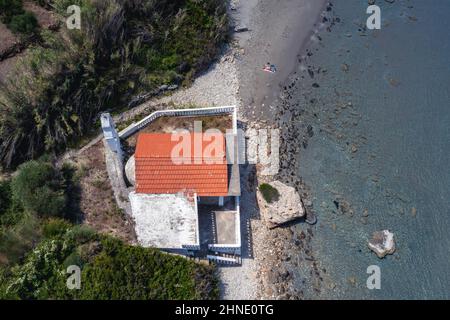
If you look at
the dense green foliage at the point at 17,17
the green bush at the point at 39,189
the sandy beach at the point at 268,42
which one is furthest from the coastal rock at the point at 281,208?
the dense green foliage at the point at 17,17

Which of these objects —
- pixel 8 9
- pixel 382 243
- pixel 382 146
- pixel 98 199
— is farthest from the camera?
pixel 382 146

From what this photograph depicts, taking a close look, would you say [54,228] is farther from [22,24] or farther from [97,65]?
Result: [22,24]

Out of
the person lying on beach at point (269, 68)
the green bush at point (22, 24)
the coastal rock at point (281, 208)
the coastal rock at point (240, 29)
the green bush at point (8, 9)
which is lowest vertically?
the coastal rock at point (281, 208)

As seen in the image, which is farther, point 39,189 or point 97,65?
point 97,65

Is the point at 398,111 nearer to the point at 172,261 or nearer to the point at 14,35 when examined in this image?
the point at 172,261

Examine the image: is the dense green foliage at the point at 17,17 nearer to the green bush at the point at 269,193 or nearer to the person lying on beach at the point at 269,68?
the person lying on beach at the point at 269,68

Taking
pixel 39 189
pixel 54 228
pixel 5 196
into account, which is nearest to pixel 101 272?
pixel 54 228

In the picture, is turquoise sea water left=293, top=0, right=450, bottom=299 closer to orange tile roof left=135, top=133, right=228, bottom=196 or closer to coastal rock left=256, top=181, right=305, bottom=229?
coastal rock left=256, top=181, right=305, bottom=229

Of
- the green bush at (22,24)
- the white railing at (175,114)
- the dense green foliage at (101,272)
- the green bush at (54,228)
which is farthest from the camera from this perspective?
the green bush at (22,24)
